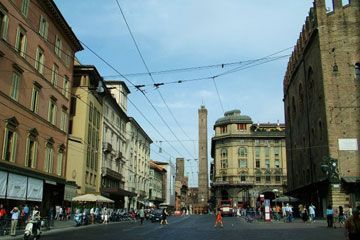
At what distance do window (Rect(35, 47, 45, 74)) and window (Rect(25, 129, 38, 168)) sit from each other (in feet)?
15.6

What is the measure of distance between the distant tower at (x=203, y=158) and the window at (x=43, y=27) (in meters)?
84.1

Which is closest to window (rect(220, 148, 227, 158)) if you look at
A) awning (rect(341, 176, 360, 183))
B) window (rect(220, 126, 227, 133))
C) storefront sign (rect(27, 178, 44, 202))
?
window (rect(220, 126, 227, 133))

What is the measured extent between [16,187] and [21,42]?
975 centimetres

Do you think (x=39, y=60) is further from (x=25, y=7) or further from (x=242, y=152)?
(x=242, y=152)

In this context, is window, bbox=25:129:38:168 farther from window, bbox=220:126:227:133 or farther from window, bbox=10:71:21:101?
window, bbox=220:126:227:133

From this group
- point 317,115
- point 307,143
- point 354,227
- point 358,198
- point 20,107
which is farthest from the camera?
point 307,143

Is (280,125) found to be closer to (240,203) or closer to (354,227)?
(240,203)

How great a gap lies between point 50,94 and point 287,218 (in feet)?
78.7

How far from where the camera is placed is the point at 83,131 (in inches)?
1876

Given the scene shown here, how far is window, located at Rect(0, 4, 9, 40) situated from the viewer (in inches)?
1032

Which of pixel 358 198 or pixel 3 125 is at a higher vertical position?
pixel 3 125

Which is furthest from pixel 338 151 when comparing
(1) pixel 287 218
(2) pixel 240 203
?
(2) pixel 240 203

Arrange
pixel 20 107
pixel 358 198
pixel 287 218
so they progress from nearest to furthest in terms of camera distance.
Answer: pixel 20 107
pixel 358 198
pixel 287 218

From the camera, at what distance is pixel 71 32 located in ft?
129
